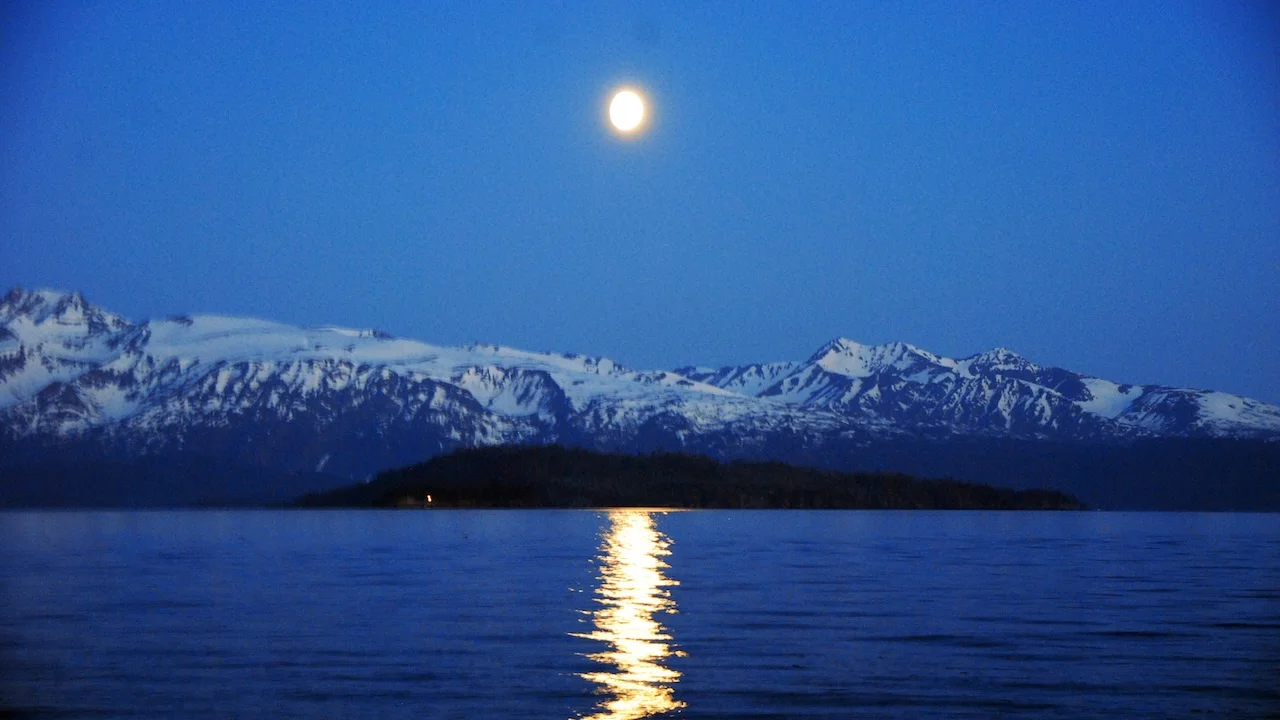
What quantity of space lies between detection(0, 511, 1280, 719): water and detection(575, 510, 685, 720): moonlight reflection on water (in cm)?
10

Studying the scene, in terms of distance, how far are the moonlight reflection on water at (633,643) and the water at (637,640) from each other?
0.10 metres

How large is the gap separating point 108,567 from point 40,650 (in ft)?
133

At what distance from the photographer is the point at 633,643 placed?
4356 cm

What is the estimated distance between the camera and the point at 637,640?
1743 inches

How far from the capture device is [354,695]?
34281 mm

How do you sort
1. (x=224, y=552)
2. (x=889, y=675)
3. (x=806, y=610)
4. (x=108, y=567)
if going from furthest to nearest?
(x=224, y=552) < (x=108, y=567) < (x=806, y=610) < (x=889, y=675)

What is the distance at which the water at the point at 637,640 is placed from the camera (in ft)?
111

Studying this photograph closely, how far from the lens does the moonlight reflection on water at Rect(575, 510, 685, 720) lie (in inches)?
1310

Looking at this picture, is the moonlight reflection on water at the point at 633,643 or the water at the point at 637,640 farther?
the water at the point at 637,640

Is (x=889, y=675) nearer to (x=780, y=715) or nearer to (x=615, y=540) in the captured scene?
(x=780, y=715)

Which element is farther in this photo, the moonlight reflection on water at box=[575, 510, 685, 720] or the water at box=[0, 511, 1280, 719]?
the water at box=[0, 511, 1280, 719]

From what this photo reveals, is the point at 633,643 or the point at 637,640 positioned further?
the point at 637,640

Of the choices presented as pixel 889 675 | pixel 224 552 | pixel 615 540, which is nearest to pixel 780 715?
pixel 889 675

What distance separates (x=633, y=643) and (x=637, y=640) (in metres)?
0.73
